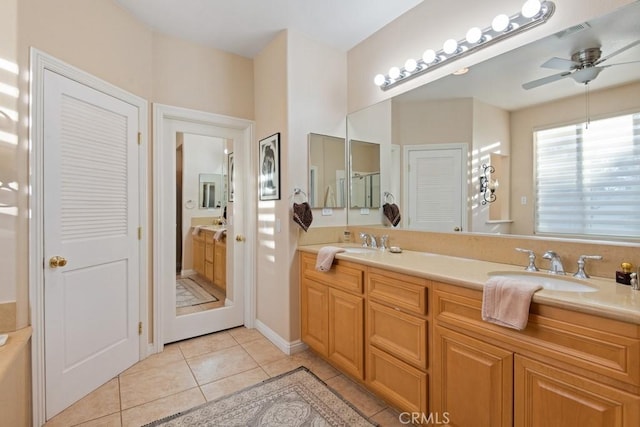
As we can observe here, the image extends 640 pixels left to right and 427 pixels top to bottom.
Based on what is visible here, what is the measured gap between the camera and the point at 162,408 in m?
1.84

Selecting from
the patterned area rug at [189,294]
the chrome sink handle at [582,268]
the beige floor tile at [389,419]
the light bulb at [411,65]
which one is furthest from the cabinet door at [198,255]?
the chrome sink handle at [582,268]

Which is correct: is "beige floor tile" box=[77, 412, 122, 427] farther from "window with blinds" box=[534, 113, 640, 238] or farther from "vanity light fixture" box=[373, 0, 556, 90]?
"vanity light fixture" box=[373, 0, 556, 90]

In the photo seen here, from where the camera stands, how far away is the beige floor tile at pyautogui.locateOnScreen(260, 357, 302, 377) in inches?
88.5

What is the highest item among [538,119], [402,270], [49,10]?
[49,10]

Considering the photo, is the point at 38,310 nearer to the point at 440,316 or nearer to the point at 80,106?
the point at 80,106

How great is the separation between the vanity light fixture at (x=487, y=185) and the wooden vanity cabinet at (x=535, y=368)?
0.73m

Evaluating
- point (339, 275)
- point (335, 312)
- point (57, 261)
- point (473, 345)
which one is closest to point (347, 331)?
point (335, 312)

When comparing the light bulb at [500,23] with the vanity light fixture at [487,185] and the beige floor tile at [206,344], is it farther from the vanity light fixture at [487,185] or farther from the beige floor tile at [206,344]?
the beige floor tile at [206,344]

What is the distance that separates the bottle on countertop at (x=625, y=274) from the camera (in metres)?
1.25

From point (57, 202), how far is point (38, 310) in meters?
0.63

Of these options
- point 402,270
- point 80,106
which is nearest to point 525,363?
point 402,270

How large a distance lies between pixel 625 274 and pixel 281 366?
213 centimetres

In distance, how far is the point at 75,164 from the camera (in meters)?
1.94

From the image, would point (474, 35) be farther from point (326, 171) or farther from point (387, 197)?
point (326, 171)
